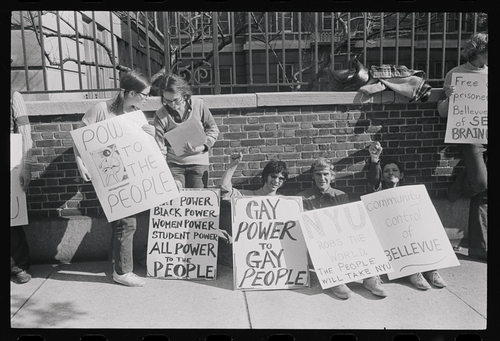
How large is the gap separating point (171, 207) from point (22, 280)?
1515mm

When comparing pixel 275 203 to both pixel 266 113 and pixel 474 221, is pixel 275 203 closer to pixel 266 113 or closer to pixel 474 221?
pixel 266 113

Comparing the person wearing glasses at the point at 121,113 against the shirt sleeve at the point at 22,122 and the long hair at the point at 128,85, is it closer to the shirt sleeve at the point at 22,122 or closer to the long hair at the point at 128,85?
the long hair at the point at 128,85

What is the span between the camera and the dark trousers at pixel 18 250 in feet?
14.3

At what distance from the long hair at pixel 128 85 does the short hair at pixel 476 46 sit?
3.16 metres

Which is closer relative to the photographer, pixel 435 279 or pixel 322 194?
pixel 435 279

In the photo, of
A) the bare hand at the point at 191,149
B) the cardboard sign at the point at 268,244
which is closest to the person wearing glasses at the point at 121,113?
the bare hand at the point at 191,149

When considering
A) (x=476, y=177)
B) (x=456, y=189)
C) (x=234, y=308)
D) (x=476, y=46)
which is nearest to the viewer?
(x=234, y=308)

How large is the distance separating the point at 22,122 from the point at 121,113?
37.3 inches

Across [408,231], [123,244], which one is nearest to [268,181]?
Answer: [408,231]

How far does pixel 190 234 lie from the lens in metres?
4.38

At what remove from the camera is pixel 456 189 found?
5086 millimetres

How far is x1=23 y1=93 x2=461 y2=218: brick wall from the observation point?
4.87 metres

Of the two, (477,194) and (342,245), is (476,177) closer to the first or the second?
(477,194)

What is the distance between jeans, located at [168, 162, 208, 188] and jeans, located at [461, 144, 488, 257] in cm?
271
